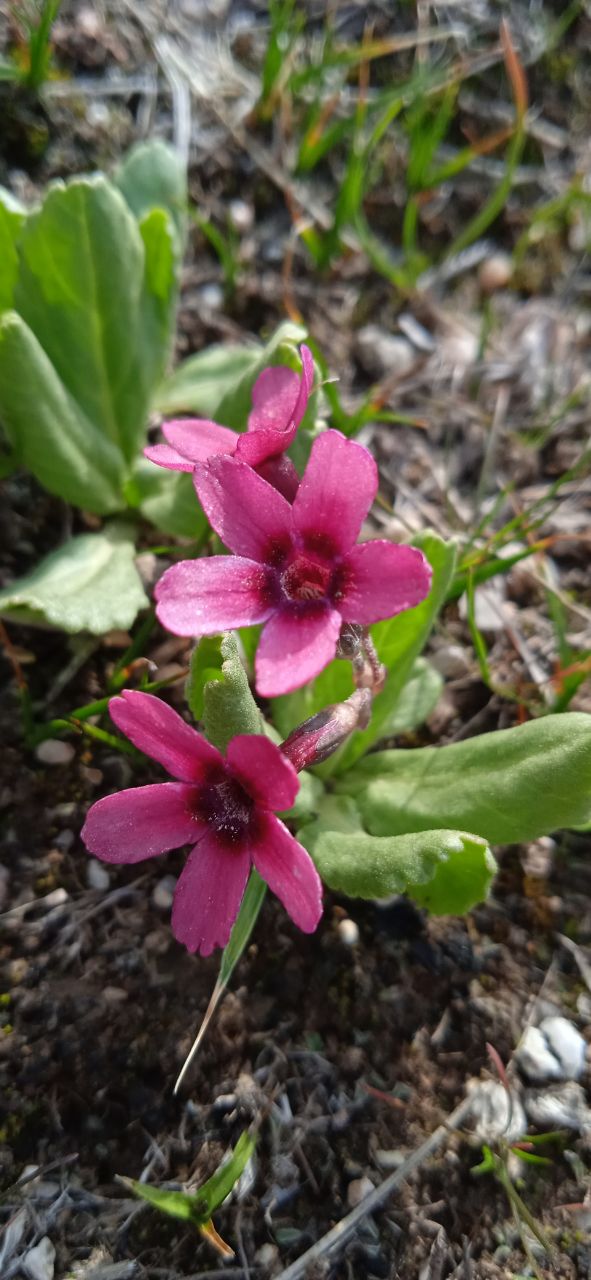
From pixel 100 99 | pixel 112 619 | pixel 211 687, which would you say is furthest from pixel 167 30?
pixel 211 687

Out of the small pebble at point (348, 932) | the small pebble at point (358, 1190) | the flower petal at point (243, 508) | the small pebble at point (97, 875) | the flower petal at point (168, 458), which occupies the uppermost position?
the flower petal at point (168, 458)

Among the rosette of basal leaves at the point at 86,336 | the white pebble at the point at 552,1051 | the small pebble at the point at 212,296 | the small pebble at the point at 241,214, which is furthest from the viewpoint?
the small pebble at the point at 241,214

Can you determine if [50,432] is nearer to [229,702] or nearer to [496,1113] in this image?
[229,702]

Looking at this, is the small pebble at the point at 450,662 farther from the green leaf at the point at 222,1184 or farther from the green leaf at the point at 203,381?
the green leaf at the point at 222,1184

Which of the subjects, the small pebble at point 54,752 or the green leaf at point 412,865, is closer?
the green leaf at point 412,865

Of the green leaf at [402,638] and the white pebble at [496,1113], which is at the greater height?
the green leaf at [402,638]

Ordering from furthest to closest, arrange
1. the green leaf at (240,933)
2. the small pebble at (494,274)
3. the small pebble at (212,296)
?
the small pebble at (494,274), the small pebble at (212,296), the green leaf at (240,933)

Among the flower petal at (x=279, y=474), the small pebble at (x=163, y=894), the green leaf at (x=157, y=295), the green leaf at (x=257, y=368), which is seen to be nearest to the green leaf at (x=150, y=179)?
the green leaf at (x=157, y=295)

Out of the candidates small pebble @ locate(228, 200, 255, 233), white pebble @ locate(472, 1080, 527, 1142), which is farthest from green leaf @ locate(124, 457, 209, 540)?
white pebble @ locate(472, 1080, 527, 1142)
